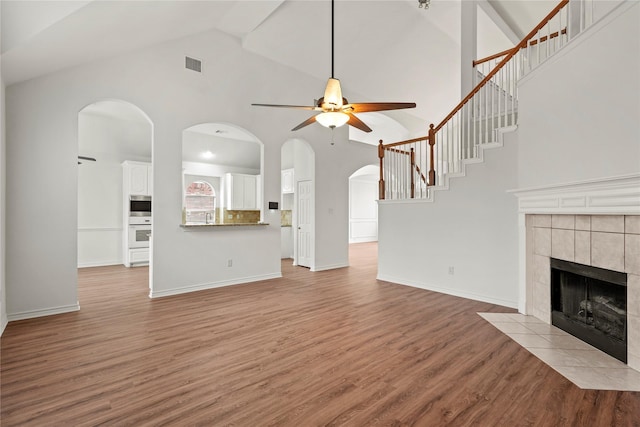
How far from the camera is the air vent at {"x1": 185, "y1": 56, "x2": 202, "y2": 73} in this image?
16.2ft

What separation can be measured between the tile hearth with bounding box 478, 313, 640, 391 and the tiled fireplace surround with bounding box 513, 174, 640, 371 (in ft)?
0.56

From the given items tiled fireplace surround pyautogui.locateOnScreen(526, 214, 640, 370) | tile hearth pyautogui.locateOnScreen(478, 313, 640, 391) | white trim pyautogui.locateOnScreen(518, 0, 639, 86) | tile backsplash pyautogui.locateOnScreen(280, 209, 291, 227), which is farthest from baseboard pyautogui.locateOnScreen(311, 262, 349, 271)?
white trim pyautogui.locateOnScreen(518, 0, 639, 86)

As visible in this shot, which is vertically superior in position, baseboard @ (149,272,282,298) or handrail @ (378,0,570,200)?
handrail @ (378,0,570,200)

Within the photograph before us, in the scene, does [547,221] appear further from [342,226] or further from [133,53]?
[133,53]

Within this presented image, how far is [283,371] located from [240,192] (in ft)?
24.9

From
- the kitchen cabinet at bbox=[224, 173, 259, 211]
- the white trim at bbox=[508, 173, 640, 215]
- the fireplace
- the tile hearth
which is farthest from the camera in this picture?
the kitchen cabinet at bbox=[224, 173, 259, 211]

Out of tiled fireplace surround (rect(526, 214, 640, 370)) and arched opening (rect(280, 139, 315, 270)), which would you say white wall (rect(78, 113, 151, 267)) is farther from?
tiled fireplace surround (rect(526, 214, 640, 370))

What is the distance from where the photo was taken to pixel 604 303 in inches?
Answer: 114

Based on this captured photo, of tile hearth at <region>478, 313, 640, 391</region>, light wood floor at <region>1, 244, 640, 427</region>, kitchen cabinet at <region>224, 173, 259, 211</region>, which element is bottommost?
light wood floor at <region>1, 244, 640, 427</region>

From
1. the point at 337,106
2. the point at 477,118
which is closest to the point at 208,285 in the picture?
the point at 337,106

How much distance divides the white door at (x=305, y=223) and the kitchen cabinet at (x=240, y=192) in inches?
109

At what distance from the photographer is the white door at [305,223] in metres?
7.02

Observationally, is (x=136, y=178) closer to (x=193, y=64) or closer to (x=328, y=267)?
(x=193, y=64)

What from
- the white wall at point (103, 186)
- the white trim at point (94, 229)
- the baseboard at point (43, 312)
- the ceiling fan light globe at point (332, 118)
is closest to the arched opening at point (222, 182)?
the white wall at point (103, 186)
